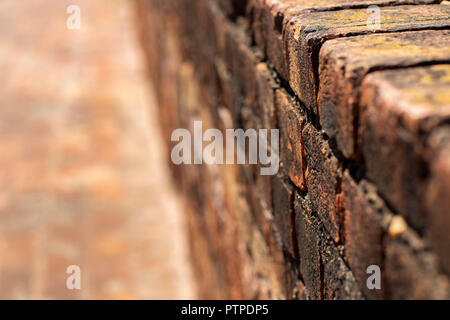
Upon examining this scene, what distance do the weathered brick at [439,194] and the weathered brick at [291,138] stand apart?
0.56m

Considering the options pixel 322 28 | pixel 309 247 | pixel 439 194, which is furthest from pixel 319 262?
pixel 439 194

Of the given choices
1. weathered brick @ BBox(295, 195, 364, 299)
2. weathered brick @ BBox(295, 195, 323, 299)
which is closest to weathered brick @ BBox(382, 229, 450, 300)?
weathered brick @ BBox(295, 195, 364, 299)

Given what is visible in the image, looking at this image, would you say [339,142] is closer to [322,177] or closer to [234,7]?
[322,177]

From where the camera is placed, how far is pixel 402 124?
2.64ft

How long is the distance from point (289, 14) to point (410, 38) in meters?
0.32

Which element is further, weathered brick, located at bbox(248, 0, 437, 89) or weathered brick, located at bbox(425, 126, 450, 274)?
weathered brick, located at bbox(248, 0, 437, 89)

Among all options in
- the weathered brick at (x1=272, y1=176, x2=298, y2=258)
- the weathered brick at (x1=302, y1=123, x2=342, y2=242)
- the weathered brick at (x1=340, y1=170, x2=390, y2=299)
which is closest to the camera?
the weathered brick at (x1=340, y1=170, x2=390, y2=299)

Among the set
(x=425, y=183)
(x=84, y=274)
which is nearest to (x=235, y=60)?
(x=425, y=183)

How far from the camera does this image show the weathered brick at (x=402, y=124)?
0.78m

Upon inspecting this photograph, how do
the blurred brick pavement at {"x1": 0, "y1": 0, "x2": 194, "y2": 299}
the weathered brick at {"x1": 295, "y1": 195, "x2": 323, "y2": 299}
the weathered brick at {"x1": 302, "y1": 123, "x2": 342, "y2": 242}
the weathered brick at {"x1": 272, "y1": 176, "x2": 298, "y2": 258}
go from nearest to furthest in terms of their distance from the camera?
the weathered brick at {"x1": 302, "y1": 123, "x2": 342, "y2": 242} → the weathered brick at {"x1": 295, "y1": 195, "x2": 323, "y2": 299} → the weathered brick at {"x1": 272, "y1": 176, "x2": 298, "y2": 258} → the blurred brick pavement at {"x1": 0, "y1": 0, "x2": 194, "y2": 299}

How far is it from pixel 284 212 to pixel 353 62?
0.64 m

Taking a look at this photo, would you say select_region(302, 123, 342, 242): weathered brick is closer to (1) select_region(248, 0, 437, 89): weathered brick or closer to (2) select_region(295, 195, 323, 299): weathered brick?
(2) select_region(295, 195, 323, 299): weathered brick

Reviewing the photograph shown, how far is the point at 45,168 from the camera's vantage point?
5.33 meters

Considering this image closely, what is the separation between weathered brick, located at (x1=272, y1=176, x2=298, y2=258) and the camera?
1496mm
